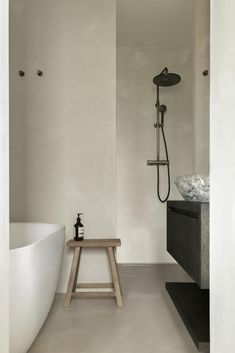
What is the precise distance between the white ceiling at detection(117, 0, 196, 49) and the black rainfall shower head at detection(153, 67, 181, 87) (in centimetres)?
39

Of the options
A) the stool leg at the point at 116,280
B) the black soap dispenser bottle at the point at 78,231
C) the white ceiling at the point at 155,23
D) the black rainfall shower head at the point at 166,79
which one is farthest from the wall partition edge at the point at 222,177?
the black rainfall shower head at the point at 166,79

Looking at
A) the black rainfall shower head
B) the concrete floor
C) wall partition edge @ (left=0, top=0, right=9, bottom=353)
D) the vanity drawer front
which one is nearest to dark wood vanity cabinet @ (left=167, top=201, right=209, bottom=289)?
the vanity drawer front

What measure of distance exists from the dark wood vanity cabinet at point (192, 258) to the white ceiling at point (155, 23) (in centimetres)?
183

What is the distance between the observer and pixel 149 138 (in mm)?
3609

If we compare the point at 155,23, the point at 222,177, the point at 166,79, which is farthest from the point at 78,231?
the point at 155,23

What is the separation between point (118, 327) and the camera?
1.89 m

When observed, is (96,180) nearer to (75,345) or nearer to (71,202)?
(71,202)

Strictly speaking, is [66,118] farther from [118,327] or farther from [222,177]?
[222,177]

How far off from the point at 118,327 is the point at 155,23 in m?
2.73

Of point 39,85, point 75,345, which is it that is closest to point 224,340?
point 75,345

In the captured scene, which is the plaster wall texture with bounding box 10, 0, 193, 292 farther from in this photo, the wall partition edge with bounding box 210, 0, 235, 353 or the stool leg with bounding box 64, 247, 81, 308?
the wall partition edge with bounding box 210, 0, 235, 353

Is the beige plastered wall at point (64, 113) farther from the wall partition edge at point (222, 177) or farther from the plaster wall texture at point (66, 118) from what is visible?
the wall partition edge at point (222, 177)

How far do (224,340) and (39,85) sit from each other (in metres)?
2.26

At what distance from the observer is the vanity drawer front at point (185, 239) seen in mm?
1540
